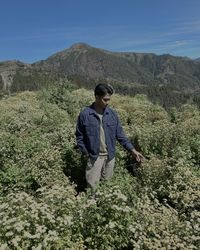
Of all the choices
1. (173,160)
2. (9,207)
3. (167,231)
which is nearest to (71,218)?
(9,207)

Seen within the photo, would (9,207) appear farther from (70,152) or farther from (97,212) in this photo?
(70,152)

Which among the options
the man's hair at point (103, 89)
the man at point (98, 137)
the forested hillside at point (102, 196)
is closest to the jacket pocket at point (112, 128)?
the man at point (98, 137)

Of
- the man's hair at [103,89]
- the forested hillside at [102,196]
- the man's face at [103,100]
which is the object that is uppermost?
the man's hair at [103,89]

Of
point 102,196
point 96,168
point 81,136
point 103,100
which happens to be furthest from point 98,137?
point 102,196

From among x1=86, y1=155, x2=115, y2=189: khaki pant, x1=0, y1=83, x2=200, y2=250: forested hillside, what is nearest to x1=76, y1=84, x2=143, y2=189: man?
x1=86, y1=155, x2=115, y2=189: khaki pant

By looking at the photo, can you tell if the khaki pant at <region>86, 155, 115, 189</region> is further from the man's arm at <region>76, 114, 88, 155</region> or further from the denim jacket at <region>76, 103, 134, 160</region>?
the man's arm at <region>76, 114, 88, 155</region>

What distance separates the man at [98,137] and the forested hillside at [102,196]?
1.33ft

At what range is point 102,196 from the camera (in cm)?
551

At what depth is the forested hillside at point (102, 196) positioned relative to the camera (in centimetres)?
503

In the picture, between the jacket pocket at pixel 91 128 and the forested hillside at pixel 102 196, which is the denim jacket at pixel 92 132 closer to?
the jacket pocket at pixel 91 128

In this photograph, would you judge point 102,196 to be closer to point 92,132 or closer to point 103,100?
point 92,132

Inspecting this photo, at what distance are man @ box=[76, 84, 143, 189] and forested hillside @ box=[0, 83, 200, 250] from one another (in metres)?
0.40

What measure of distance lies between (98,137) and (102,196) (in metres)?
2.03

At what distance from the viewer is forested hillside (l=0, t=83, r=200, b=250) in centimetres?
503
